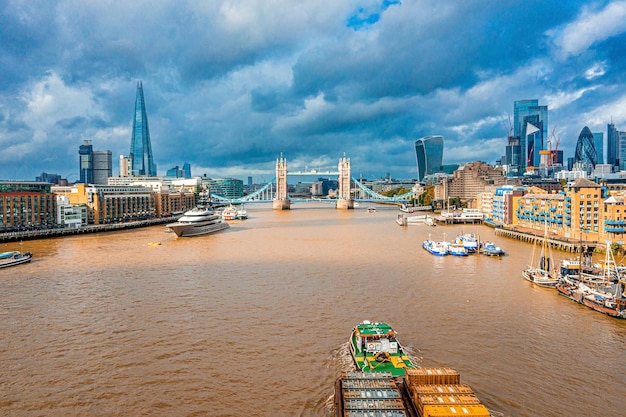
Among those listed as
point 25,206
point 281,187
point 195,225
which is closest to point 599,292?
point 195,225

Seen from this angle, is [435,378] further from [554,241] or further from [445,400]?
[554,241]

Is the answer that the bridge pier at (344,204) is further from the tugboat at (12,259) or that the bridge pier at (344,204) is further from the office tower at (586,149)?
the office tower at (586,149)

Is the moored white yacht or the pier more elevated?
the moored white yacht

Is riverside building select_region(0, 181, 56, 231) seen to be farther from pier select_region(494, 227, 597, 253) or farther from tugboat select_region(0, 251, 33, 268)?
pier select_region(494, 227, 597, 253)

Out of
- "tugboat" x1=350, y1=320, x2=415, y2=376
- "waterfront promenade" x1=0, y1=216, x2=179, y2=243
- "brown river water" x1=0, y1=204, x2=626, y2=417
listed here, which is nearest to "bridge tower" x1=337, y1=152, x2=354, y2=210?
"waterfront promenade" x1=0, y1=216, x2=179, y2=243

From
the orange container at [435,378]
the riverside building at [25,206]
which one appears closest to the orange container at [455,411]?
the orange container at [435,378]

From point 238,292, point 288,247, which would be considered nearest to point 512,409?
point 238,292
